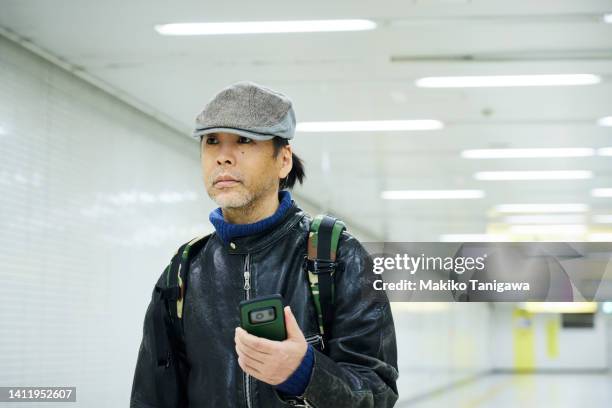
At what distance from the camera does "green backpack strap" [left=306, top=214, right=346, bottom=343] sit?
5.47ft

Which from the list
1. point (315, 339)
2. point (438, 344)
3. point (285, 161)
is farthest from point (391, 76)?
point (315, 339)

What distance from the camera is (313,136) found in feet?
24.2

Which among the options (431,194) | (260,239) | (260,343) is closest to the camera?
(260,343)

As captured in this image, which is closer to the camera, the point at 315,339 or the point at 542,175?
the point at 315,339

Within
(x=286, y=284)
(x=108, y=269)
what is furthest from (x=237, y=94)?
(x=108, y=269)

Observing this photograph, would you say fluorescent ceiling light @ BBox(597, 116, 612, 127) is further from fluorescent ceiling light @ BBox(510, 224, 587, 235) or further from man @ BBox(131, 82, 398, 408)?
man @ BBox(131, 82, 398, 408)

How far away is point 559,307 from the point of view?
5711 millimetres

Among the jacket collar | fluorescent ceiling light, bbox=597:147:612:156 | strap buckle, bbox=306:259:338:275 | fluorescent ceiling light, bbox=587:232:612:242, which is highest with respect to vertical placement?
fluorescent ceiling light, bbox=597:147:612:156

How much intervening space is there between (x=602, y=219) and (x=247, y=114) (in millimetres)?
4933

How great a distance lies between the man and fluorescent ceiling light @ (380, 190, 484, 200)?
499 centimetres

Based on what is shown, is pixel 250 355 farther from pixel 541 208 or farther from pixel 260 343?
pixel 541 208

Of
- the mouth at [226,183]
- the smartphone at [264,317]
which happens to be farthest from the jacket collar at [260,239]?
the smartphone at [264,317]

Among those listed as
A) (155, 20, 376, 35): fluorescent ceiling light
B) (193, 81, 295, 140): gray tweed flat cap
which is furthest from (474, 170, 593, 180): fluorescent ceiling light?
(193, 81, 295, 140): gray tweed flat cap

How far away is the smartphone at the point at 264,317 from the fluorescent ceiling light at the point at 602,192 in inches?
213
